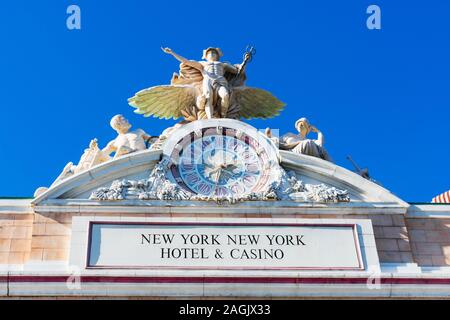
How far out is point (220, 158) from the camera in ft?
50.0

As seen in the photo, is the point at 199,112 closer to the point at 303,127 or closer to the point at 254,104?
the point at 254,104

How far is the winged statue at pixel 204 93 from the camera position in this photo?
16672mm

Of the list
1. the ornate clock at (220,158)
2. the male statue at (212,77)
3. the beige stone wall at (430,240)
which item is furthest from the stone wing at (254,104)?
the beige stone wall at (430,240)

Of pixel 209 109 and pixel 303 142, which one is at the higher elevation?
pixel 209 109

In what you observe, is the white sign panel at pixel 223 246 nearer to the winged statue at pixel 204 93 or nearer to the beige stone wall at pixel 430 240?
the beige stone wall at pixel 430 240

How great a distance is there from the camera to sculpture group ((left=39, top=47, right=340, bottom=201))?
14695mm

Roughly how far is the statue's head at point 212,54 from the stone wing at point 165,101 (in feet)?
2.89

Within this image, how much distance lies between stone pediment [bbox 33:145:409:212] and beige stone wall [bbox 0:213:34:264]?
46cm

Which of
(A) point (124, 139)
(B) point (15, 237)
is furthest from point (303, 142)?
(B) point (15, 237)

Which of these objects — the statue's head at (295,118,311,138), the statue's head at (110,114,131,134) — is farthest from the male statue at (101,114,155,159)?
the statue's head at (295,118,311,138)

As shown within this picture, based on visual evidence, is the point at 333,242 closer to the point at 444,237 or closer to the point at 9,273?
the point at 444,237

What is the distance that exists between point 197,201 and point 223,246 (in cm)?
106
